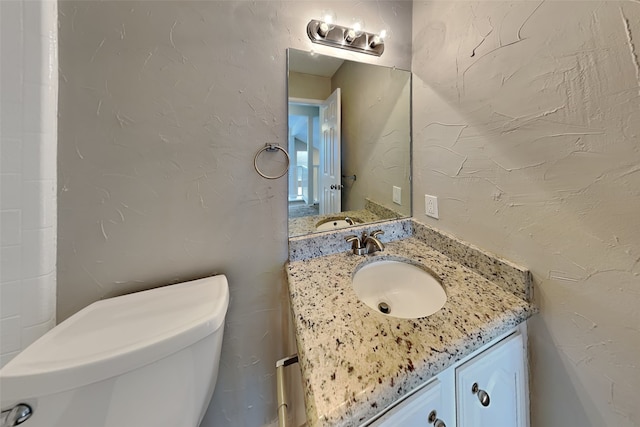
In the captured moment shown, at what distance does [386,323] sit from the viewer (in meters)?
0.59

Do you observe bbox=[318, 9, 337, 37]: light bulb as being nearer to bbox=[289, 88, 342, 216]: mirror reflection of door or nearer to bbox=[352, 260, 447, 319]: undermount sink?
bbox=[289, 88, 342, 216]: mirror reflection of door

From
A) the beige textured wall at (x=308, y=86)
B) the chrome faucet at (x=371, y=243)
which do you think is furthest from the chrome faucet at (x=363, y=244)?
the beige textured wall at (x=308, y=86)

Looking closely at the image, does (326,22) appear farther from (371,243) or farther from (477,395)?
(477,395)

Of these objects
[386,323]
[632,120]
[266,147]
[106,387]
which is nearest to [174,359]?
[106,387]

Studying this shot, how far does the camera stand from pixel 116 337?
1.92ft

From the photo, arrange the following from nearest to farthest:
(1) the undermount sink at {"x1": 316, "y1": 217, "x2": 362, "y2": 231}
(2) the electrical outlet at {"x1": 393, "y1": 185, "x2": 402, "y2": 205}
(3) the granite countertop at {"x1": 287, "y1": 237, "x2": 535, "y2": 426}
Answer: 1. (3) the granite countertop at {"x1": 287, "y1": 237, "x2": 535, "y2": 426}
2. (1) the undermount sink at {"x1": 316, "y1": 217, "x2": 362, "y2": 231}
3. (2) the electrical outlet at {"x1": 393, "y1": 185, "x2": 402, "y2": 205}

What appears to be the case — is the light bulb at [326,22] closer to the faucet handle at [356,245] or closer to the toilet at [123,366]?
the faucet handle at [356,245]

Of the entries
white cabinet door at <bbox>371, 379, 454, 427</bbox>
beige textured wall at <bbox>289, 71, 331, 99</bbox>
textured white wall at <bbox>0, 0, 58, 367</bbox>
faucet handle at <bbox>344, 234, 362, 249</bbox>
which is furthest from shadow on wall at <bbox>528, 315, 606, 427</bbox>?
textured white wall at <bbox>0, 0, 58, 367</bbox>

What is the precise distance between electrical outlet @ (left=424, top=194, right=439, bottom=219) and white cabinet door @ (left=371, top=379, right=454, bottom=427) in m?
0.71

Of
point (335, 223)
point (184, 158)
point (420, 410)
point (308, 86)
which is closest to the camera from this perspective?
point (420, 410)

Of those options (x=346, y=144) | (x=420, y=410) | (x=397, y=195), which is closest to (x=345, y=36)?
(x=346, y=144)

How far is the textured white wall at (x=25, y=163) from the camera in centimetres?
60

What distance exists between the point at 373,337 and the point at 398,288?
46 cm

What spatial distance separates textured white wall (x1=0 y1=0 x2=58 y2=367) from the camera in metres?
0.60
